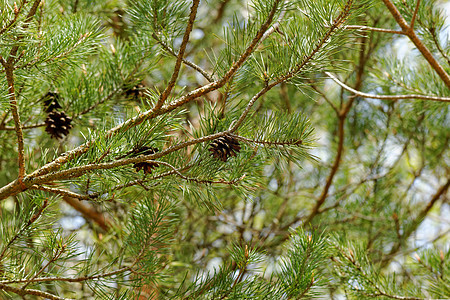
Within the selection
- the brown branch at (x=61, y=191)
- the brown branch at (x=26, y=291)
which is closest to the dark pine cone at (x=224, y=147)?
the brown branch at (x=61, y=191)

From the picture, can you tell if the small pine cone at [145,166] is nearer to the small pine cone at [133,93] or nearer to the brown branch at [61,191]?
the brown branch at [61,191]

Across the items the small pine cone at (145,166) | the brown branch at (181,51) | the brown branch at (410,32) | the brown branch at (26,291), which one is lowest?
the brown branch at (26,291)

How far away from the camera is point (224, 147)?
0.67 meters

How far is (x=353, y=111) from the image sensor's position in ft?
6.08

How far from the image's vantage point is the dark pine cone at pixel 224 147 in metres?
0.67

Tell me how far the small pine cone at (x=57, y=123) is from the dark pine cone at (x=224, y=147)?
383mm

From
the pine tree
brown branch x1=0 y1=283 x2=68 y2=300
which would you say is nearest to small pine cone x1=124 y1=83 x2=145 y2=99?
the pine tree

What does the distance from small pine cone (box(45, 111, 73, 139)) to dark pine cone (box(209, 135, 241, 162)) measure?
0.38 m

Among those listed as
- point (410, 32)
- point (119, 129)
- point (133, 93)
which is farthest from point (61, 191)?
point (410, 32)

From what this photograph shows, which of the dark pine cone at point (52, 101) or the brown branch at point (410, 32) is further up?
the brown branch at point (410, 32)

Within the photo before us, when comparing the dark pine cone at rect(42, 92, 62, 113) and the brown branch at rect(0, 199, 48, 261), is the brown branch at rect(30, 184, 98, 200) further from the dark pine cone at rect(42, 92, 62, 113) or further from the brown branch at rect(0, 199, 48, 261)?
the dark pine cone at rect(42, 92, 62, 113)

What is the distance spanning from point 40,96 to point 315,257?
2.19ft

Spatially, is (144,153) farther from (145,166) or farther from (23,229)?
(23,229)

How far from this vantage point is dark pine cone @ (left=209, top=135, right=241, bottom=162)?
67 centimetres
